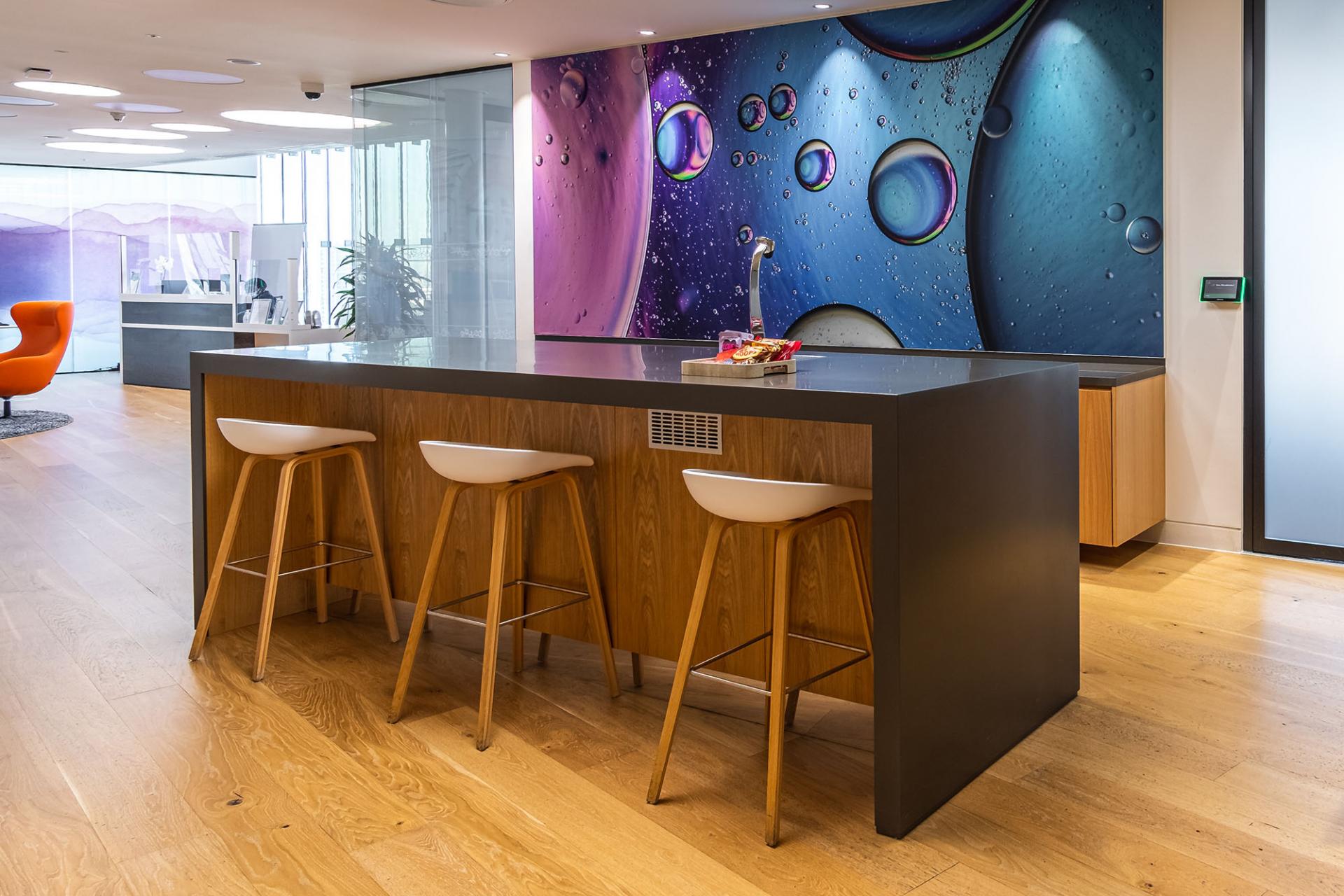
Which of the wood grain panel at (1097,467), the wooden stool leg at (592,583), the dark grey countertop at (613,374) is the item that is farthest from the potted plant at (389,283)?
the wooden stool leg at (592,583)

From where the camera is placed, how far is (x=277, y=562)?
329 centimetres

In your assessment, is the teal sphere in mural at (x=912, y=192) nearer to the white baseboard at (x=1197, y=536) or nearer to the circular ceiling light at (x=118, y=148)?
the white baseboard at (x=1197, y=536)

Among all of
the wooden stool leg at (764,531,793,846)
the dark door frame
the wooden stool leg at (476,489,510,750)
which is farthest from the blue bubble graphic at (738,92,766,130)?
the wooden stool leg at (764,531,793,846)

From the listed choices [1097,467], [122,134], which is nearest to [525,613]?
[1097,467]

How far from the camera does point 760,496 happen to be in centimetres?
225

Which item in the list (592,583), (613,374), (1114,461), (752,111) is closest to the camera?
(613,374)

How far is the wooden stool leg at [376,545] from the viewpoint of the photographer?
11.2ft

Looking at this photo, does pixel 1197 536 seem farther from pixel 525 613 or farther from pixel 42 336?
pixel 42 336

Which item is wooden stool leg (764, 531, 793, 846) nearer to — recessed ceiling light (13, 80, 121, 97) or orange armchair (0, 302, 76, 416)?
recessed ceiling light (13, 80, 121, 97)

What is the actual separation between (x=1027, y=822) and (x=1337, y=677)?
1.46 m

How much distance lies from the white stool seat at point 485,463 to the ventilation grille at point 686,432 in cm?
29

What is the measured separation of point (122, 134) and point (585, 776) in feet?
34.9

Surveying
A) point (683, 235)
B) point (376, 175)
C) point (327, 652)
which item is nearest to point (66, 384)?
point (376, 175)

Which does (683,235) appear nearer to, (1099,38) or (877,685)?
(1099,38)
